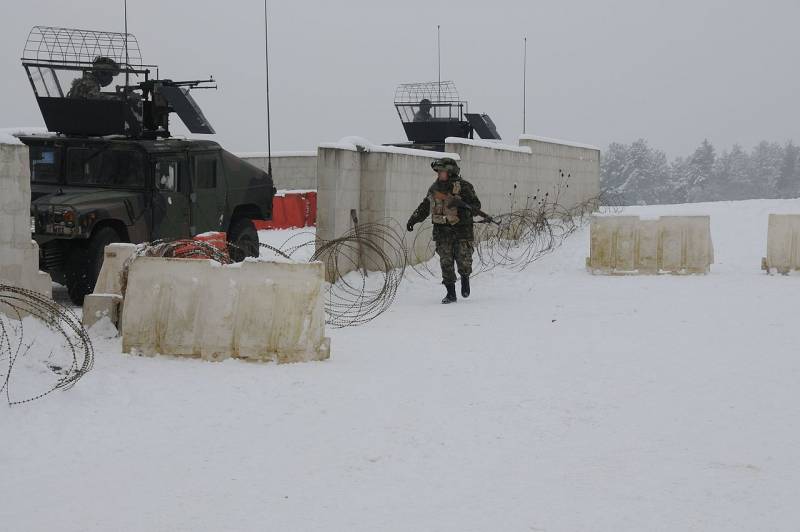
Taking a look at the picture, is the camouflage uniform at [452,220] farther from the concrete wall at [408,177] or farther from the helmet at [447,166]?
the concrete wall at [408,177]

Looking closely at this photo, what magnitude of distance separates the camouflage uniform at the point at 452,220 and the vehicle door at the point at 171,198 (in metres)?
2.92

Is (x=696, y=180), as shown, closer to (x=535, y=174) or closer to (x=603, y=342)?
(x=535, y=174)

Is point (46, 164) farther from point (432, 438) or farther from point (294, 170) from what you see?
point (294, 170)

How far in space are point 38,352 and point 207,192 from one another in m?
6.50

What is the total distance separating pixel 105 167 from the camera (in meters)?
12.3

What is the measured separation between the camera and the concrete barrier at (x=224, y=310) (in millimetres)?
7816

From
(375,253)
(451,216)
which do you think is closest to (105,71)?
(375,253)

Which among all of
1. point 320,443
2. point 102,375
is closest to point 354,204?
point 102,375

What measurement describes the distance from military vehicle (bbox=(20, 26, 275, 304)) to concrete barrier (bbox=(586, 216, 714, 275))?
212 inches

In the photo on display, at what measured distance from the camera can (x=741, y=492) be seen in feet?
16.1

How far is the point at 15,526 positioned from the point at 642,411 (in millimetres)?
3825

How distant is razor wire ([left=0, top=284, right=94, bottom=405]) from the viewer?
641 cm

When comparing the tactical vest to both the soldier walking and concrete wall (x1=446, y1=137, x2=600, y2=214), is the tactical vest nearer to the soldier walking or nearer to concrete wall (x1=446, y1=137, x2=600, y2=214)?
the soldier walking

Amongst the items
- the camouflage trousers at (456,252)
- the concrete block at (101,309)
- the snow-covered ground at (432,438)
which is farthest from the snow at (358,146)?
the concrete block at (101,309)
